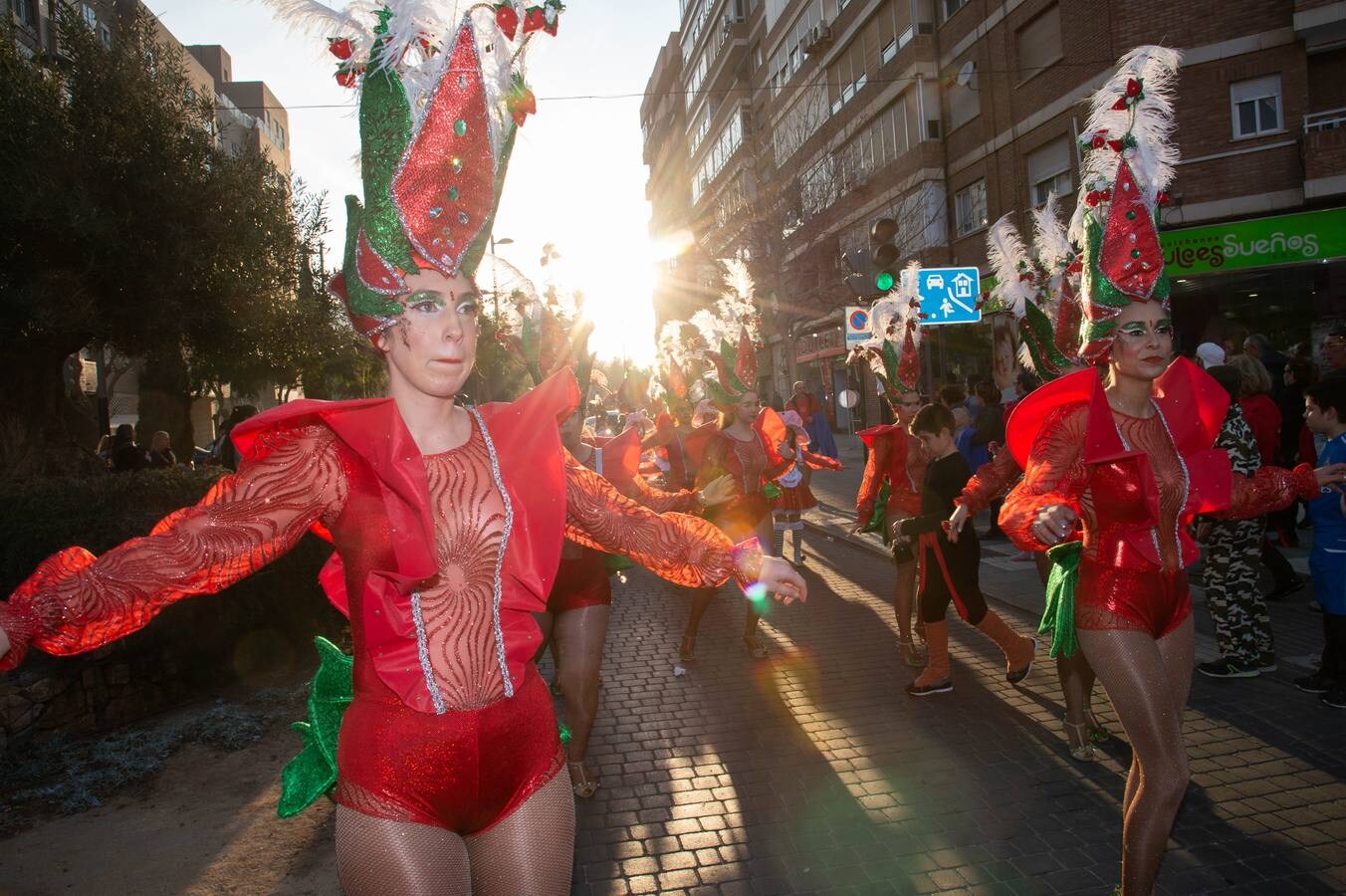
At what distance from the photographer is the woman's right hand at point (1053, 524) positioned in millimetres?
3070

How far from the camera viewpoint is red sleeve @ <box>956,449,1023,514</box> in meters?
4.75

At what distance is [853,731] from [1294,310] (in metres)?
16.6

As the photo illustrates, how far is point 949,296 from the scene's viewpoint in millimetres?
11516

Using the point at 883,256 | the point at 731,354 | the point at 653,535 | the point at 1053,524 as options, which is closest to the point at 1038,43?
the point at 883,256

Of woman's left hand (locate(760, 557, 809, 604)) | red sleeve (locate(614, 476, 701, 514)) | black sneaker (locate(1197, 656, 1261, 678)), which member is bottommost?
black sneaker (locate(1197, 656, 1261, 678))

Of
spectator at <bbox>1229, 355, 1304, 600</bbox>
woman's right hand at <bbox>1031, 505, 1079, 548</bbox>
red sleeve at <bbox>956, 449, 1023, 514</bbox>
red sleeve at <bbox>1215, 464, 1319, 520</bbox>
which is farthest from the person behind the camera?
spectator at <bbox>1229, 355, 1304, 600</bbox>

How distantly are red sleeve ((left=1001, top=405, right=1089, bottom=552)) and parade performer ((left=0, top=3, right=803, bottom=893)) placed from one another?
1.39 metres

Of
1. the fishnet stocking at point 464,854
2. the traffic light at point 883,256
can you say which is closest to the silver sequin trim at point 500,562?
the fishnet stocking at point 464,854

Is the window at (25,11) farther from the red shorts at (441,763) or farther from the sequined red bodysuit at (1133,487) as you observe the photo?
the red shorts at (441,763)

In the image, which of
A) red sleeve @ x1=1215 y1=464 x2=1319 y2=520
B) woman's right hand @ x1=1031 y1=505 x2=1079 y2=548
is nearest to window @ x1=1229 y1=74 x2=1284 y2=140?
red sleeve @ x1=1215 y1=464 x2=1319 y2=520

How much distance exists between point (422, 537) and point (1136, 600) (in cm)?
255

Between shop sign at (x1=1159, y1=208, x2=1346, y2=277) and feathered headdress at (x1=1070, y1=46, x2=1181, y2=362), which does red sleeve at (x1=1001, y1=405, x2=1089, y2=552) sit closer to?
feathered headdress at (x1=1070, y1=46, x2=1181, y2=362)

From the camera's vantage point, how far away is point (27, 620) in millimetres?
1958

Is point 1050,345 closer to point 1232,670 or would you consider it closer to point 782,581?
point 1232,670
